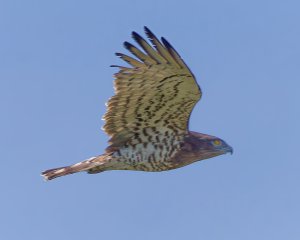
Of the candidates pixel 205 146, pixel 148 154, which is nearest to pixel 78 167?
pixel 148 154

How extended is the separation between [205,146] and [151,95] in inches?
65.5

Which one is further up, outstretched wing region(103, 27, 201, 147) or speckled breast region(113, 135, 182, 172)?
outstretched wing region(103, 27, 201, 147)

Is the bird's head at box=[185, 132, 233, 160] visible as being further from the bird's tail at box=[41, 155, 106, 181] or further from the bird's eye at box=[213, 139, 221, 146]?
the bird's tail at box=[41, 155, 106, 181]

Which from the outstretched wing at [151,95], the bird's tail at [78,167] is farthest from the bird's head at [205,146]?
the bird's tail at [78,167]

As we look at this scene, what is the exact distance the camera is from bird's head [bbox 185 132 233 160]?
15.2m

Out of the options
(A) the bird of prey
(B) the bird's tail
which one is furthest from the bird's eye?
(B) the bird's tail

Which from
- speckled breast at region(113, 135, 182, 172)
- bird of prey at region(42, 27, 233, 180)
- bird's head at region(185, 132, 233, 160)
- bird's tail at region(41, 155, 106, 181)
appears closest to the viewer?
bird of prey at region(42, 27, 233, 180)

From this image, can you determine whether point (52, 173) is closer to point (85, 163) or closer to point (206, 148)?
point (85, 163)

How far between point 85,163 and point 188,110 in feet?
6.61

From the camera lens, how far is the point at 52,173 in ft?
49.6

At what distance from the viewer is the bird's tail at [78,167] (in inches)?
579

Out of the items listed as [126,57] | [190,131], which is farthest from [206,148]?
[126,57]

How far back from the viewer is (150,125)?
15.0m

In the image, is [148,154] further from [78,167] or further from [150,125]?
[78,167]
